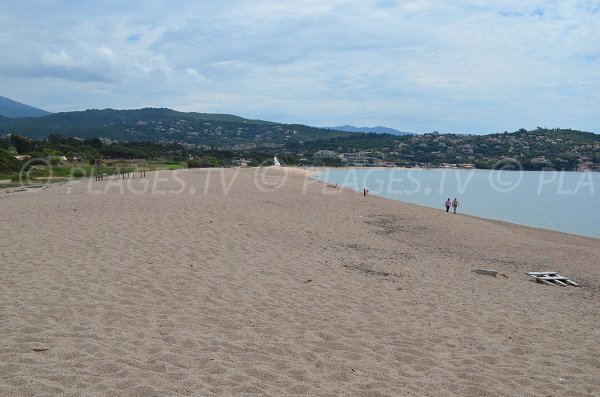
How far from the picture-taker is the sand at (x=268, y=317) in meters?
4.05

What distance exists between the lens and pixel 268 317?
5832 mm

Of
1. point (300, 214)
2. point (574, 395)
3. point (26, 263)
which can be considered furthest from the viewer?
point (300, 214)

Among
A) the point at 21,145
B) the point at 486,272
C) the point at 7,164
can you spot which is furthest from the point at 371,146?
the point at 486,272

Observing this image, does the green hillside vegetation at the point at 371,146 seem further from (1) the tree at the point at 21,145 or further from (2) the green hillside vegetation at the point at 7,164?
(2) the green hillside vegetation at the point at 7,164

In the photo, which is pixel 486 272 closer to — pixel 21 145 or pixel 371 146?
pixel 21 145

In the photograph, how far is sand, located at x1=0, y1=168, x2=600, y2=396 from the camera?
13.3 feet

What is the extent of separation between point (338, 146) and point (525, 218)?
131 meters

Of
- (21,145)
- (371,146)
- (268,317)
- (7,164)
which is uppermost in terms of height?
(371,146)

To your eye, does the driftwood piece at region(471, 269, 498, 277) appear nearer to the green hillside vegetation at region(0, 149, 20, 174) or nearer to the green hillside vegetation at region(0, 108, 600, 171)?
the green hillside vegetation at region(0, 149, 20, 174)

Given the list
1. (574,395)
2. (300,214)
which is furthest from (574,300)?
(300,214)

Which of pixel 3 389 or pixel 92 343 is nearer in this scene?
pixel 3 389

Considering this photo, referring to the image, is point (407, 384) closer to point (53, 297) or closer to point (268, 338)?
point (268, 338)

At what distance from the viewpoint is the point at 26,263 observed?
25.0 ft

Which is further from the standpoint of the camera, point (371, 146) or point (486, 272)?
point (371, 146)
